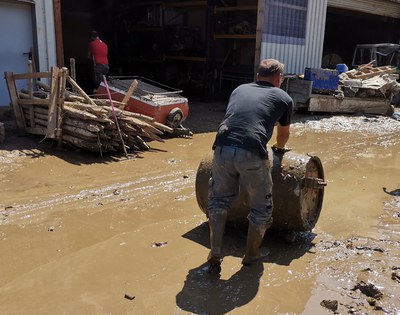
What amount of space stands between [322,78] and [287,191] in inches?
386

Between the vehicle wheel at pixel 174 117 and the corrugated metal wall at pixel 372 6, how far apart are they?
9509 millimetres

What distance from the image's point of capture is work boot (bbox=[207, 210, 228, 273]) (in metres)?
3.74

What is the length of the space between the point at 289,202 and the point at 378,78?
38.9 ft

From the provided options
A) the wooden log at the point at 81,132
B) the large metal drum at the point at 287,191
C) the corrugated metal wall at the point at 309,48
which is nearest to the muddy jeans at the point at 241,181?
the large metal drum at the point at 287,191

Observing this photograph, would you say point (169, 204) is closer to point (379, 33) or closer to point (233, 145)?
point (233, 145)

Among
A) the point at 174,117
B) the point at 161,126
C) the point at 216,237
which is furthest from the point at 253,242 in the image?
the point at 174,117

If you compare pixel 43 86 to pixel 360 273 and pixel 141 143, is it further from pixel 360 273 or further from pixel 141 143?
pixel 360 273

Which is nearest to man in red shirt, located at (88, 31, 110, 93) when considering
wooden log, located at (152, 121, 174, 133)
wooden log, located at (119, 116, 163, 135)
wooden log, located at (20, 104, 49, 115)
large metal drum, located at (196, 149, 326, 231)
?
wooden log, located at (20, 104, 49, 115)

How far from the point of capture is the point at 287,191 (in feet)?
13.6

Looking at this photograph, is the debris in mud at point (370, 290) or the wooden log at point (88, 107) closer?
the debris in mud at point (370, 290)

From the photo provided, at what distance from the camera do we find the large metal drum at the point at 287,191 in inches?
164

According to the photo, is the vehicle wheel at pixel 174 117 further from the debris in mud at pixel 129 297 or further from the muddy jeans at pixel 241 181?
the debris in mud at pixel 129 297

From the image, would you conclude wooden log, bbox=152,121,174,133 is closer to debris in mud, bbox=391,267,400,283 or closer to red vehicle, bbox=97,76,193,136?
red vehicle, bbox=97,76,193,136

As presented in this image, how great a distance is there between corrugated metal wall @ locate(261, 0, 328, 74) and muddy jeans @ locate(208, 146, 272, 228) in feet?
35.2
